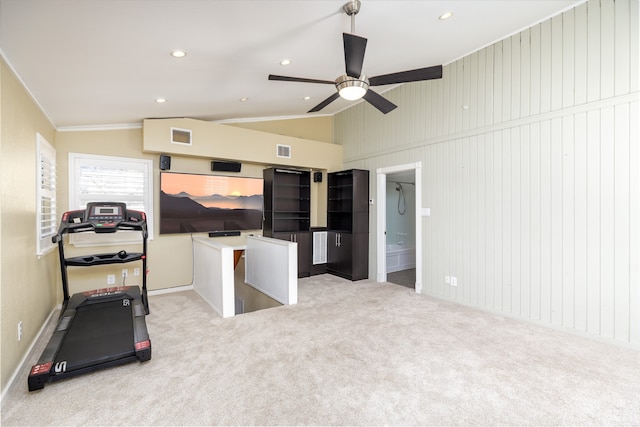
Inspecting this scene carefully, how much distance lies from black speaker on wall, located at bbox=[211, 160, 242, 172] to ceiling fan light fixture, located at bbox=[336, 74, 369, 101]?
10.9 feet

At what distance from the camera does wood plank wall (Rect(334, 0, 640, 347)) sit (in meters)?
3.01

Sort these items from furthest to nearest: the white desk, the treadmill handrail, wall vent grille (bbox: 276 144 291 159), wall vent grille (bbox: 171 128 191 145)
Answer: wall vent grille (bbox: 276 144 291 159)
wall vent grille (bbox: 171 128 191 145)
the white desk
the treadmill handrail

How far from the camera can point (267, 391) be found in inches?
88.8

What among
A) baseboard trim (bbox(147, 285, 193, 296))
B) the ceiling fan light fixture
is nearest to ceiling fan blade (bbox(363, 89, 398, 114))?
the ceiling fan light fixture

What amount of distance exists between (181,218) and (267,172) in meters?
1.77

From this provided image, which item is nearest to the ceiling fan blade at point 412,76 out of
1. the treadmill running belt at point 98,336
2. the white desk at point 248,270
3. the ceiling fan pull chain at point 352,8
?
the ceiling fan pull chain at point 352,8

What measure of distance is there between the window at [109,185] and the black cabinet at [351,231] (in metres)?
3.31

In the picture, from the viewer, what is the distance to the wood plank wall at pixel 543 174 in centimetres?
301

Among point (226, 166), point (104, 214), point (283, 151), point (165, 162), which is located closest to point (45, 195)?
point (104, 214)

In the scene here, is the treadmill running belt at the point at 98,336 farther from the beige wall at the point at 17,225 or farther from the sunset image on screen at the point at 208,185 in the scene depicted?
the sunset image on screen at the point at 208,185

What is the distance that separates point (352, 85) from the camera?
264 cm

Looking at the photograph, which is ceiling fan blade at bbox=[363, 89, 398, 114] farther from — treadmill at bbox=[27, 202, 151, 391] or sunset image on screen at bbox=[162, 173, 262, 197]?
sunset image on screen at bbox=[162, 173, 262, 197]

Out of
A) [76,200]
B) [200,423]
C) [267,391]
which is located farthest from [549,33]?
[76,200]

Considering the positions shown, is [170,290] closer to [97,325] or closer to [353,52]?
[97,325]
